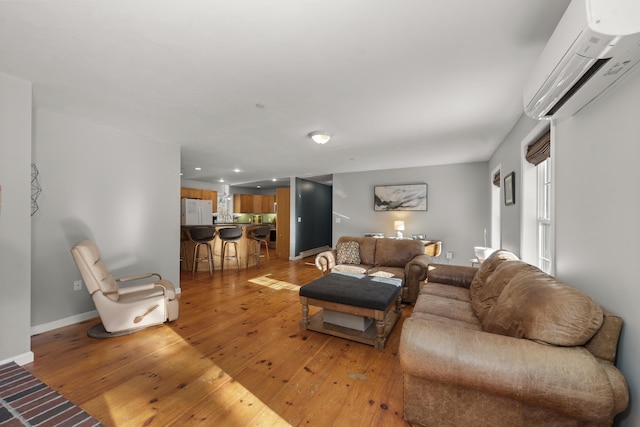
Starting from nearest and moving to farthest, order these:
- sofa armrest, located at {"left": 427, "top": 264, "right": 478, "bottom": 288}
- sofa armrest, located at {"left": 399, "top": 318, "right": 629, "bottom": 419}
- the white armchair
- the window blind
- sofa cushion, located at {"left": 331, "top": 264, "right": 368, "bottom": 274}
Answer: sofa armrest, located at {"left": 399, "top": 318, "right": 629, "bottom": 419}, the window blind, the white armchair, sofa armrest, located at {"left": 427, "top": 264, "right": 478, "bottom": 288}, sofa cushion, located at {"left": 331, "top": 264, "right": 368, "bottom": 274}

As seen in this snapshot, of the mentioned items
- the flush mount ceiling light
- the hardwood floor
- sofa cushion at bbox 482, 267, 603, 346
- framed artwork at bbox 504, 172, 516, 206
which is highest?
the flush mount ceiling light

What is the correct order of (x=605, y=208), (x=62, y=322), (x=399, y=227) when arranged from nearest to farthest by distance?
(x=605, y=208) < (x=62, y=322) < (x=399, y=227)

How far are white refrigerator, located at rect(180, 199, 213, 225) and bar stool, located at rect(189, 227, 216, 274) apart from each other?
74 cm

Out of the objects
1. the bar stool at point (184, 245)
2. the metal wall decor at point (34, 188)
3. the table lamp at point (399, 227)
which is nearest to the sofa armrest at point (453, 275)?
the table lamp at point (399, 227)

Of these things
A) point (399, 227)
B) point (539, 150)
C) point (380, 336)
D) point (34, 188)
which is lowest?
point (380, 336)

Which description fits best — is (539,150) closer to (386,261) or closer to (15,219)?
(386,261)

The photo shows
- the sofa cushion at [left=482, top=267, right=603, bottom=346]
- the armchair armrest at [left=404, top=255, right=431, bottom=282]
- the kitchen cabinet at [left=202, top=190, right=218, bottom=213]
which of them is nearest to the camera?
the sofa cushion at [left=482, top=267, right=603, bottom=346]

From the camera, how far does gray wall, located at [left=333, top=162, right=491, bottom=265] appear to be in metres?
5.29

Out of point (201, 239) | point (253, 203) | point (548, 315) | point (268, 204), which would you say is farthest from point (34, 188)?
point (268, 204)

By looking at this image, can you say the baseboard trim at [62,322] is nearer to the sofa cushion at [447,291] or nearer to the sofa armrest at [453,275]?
the sofa cushion at [447,291]

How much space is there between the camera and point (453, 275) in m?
2.98

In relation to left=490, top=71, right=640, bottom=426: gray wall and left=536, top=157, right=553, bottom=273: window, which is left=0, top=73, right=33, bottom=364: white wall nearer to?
left=490, top=71, right=640, bottom=426: gray wall

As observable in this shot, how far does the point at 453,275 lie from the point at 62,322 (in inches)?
173

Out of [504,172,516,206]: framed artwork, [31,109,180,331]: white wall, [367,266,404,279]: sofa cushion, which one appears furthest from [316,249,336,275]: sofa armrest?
[504,172,516,206]: framed artwork
